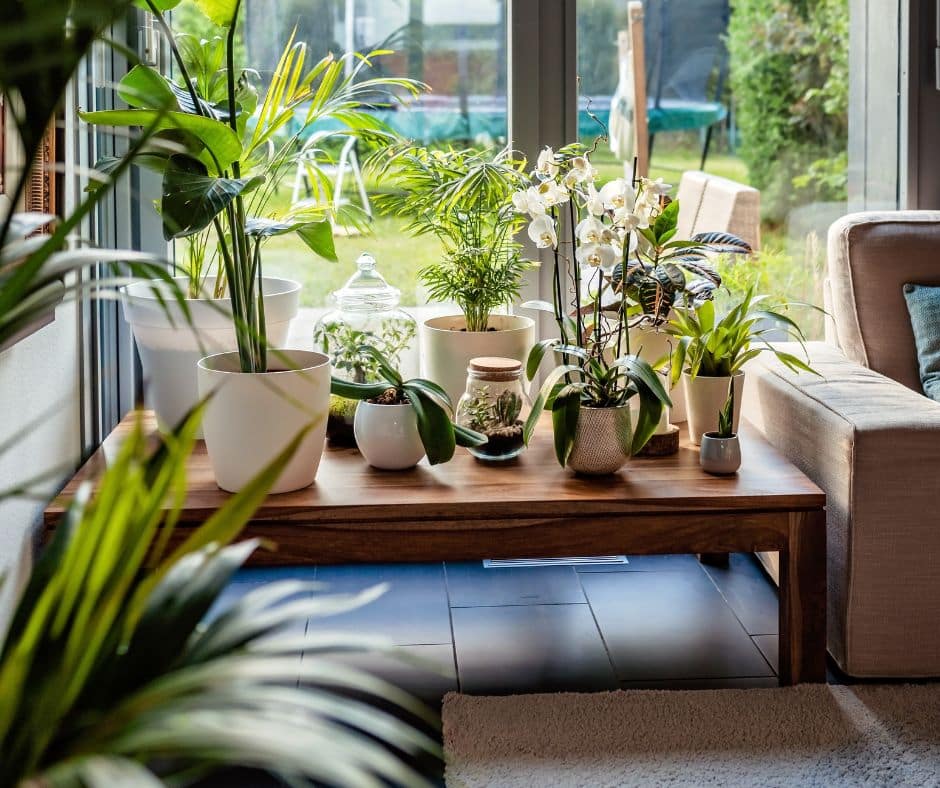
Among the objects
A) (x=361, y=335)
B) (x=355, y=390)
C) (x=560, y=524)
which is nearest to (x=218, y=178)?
(x=355, y=390)

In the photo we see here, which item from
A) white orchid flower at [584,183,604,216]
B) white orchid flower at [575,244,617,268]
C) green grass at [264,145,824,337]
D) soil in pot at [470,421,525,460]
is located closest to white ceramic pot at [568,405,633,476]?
soil in pot at [470,421,525,460]

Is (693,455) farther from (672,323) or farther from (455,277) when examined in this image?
(455,277)

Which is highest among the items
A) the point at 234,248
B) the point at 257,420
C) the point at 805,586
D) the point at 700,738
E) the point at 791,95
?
the point at 791,95

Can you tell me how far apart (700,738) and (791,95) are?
1905 mm

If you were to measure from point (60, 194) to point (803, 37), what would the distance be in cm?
204

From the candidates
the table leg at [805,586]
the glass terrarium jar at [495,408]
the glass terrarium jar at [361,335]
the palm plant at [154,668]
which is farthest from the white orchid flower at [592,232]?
the palm plant at [154,668]

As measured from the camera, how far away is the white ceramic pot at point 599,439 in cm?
234

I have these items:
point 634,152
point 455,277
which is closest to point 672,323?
point 455,277

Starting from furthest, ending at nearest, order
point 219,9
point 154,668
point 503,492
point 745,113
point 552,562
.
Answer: point 745,113
point 552,562
point 503,492
point 219,9
point 154,668

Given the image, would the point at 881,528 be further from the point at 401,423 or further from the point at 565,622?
the point at 401,423

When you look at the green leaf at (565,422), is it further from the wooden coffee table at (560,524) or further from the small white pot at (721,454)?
the small white pot at (721,454)

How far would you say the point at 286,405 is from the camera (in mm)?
2160

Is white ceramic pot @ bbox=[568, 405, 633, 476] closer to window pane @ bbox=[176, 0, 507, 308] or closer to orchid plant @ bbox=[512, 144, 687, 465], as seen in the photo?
orchid plant @ bbox=[512, 144, 687, 465]

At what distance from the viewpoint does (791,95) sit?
3.26 metres
